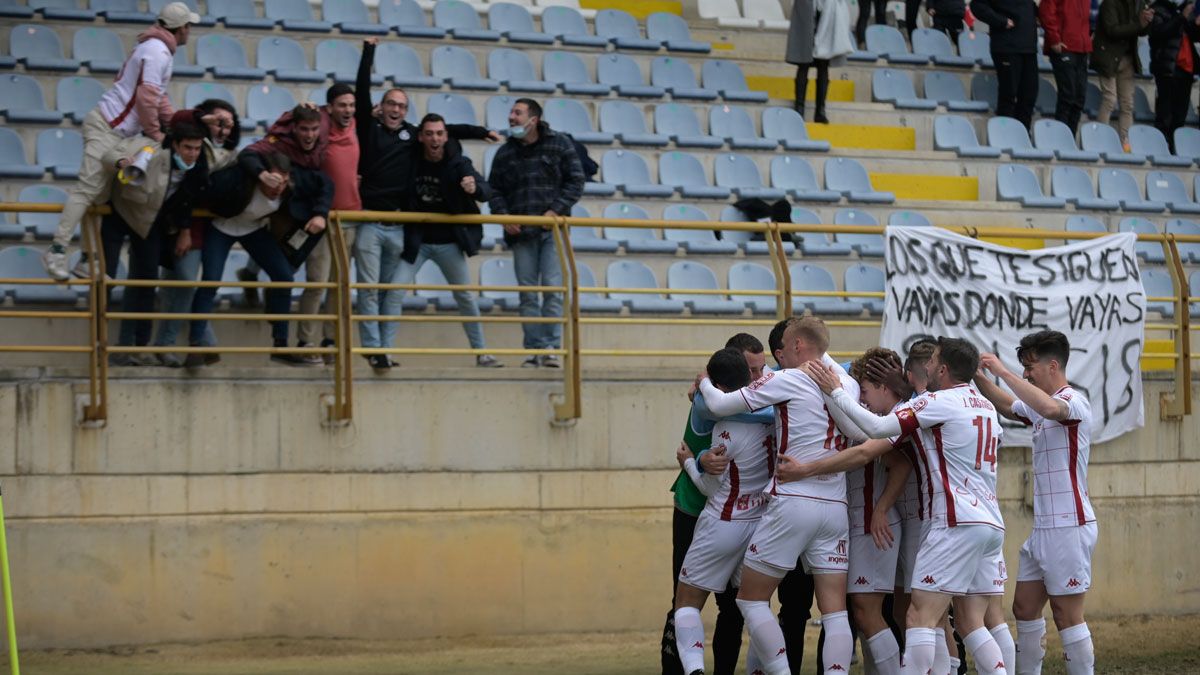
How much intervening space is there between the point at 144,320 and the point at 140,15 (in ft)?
19.7

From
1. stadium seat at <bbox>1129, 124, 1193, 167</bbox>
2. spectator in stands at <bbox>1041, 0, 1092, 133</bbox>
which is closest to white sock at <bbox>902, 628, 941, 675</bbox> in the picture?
spectator in stands at <bbox>1041, 0, 1092, 133</bbox>

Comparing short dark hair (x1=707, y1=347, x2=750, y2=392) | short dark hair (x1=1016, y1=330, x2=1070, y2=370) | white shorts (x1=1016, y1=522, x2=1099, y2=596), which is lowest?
white shorts (x1=1016, y1=522, x2=1099, y2=596)

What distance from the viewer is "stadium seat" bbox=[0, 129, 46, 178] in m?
12.8

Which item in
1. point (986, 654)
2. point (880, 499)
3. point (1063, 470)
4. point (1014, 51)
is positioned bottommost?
point (986, 654)

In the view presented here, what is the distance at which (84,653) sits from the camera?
10.1m

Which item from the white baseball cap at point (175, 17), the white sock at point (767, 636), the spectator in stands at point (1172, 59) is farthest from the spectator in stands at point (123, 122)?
the spectator in stands at point (1172, 59)

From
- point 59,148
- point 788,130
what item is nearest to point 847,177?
point 788,130

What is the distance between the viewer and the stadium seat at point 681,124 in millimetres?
15945

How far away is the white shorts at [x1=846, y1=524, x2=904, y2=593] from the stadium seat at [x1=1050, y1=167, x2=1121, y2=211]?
29.6 feet

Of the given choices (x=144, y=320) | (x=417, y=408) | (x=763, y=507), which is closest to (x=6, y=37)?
(x=144, y=320)

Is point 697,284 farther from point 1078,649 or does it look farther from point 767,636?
point 767,636

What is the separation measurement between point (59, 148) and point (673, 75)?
6.63 m

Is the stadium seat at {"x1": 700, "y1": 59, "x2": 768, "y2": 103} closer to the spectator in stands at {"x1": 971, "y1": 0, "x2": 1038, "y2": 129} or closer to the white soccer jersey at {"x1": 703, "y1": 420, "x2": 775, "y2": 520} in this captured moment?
the spectator in stands at {"x1": 971, "y1": 0, "x2": 1038, "y2": 129}

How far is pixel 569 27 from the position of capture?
17828 millimetres
